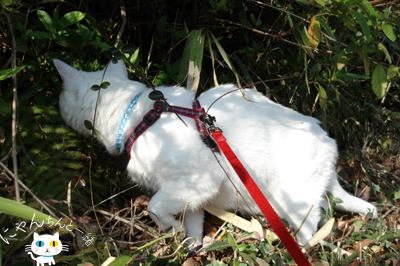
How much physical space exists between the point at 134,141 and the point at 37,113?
2.75 ft

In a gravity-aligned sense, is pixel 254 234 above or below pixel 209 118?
below

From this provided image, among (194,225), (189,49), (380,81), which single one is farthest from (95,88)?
(380,81)

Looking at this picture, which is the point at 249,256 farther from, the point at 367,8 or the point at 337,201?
the point at 367,8

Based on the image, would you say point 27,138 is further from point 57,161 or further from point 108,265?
point 108,265

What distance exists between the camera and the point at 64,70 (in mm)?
1688

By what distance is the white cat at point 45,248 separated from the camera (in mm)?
1223

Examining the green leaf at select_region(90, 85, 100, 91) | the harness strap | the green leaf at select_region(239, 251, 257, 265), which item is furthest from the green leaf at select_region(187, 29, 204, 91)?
the green leaf at select_region(239, 251, 257, 265)

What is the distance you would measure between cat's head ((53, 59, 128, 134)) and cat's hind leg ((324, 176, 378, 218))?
177cm

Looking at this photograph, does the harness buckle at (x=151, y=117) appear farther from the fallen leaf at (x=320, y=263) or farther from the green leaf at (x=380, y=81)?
the green leaf at (x=380, y=81)

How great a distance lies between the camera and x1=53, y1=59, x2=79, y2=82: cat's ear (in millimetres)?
1658

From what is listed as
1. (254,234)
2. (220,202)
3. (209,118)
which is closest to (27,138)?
(209,118)

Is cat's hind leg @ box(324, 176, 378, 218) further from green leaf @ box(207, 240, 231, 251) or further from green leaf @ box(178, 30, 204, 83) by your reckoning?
green leaf @ box(178, 30, 204, 83)

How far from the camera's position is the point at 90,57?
7.28 feet

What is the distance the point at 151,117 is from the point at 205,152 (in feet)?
1.37
